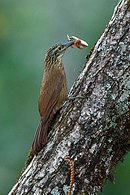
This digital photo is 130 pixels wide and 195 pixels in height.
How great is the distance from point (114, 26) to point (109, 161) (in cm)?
71

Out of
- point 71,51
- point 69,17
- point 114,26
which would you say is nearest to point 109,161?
point 114,26

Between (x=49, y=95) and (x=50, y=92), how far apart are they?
0.09 ft

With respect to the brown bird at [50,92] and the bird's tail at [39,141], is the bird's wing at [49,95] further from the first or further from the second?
the bird's tail at [39,141]

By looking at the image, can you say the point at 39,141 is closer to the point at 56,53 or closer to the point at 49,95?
the point at 49,95

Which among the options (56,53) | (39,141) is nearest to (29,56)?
(56,53)

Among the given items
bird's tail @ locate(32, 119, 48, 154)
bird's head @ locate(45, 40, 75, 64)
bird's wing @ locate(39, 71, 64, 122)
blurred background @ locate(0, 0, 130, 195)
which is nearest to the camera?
bird's tail @ locate(32, 119, 48, 154)

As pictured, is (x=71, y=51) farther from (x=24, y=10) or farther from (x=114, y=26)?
(x=114, y=26)

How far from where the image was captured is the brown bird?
363cm

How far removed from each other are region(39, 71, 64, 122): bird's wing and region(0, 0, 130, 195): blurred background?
2.03m

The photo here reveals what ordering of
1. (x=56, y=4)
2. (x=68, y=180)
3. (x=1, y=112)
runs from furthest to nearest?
(x=56, y=4) → (x=1, y=112) → (x=68, y=180)

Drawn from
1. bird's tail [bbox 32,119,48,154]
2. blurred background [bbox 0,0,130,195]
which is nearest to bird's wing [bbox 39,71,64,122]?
bird's tail [bbox 32,119,48,154]

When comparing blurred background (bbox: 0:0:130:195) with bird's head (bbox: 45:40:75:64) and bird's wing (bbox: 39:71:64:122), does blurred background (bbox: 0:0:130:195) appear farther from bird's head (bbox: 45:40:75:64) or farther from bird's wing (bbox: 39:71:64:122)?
bird's wing (bbox: 39:71:64:122)

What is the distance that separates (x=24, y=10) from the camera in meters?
9.53

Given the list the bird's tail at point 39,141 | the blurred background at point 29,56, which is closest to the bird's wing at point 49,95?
the bird's tail at point 39,141
